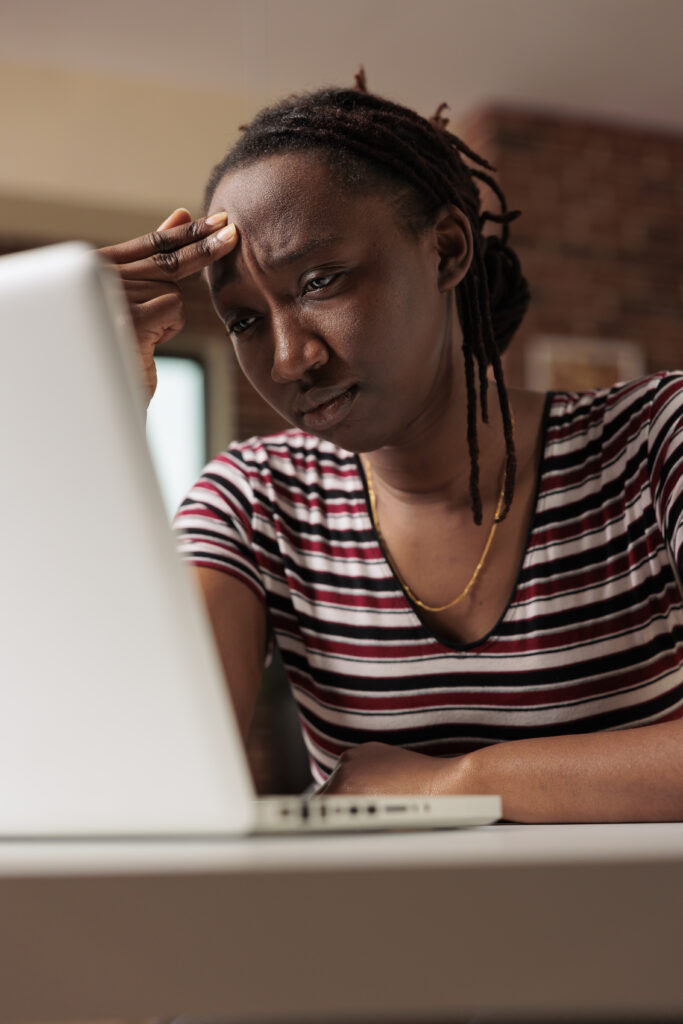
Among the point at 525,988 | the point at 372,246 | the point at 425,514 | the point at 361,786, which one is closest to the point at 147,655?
the point at 525,988

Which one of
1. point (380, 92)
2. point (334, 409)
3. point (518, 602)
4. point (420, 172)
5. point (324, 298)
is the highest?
point (380, 92)

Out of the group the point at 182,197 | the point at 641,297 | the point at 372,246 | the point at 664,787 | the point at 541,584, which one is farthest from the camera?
the point at 641,297

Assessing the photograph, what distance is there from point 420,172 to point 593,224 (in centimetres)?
365

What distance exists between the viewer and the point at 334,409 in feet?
3.62

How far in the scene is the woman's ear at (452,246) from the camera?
1184mm

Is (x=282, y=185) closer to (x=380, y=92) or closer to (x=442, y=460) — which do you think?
(x=442, y=460)

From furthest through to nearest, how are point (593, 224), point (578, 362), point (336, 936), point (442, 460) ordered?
point (593, 224), point (578, 362), point (442, 460), point (336, 936)

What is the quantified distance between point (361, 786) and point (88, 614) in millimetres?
569

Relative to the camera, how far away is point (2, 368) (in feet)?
1.17

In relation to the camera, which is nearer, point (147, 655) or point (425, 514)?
point (147, 655)

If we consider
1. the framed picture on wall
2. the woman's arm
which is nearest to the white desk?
the woman's arm

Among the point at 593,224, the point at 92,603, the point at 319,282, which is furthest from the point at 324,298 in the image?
the point at 593,224

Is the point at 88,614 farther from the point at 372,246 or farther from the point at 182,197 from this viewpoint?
the point at 182,197

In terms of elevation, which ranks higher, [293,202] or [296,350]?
[293,202]
